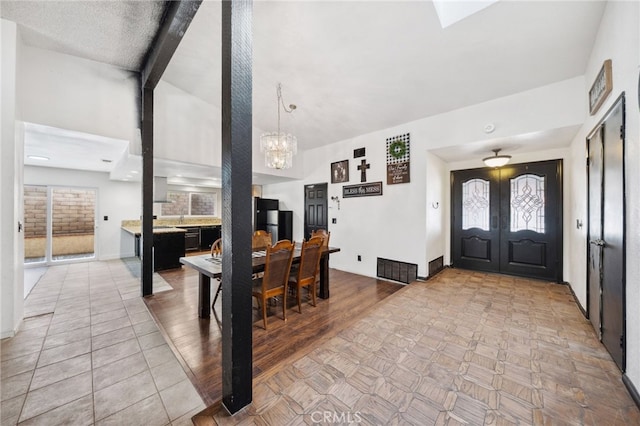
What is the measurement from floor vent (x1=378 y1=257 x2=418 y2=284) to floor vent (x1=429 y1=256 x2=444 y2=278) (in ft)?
1.18

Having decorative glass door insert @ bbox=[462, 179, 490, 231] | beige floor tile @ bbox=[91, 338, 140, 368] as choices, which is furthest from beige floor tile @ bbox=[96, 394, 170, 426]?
decorative glass door insert @ bbox=[462, 179, 490, 231]

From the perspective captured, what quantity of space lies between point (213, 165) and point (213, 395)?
3.72 m

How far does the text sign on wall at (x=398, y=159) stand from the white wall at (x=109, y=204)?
579 cm

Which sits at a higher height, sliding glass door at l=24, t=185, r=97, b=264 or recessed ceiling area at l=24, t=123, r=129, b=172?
recessed ceiling area at l=24, t=123, r=129, b=172

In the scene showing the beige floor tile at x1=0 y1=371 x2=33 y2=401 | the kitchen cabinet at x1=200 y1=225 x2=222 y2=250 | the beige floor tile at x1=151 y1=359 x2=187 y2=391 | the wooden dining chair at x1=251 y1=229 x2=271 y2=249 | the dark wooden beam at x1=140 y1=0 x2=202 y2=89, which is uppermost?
the dark wooden beam at x1=140 y1=0 x2=202 y2=89

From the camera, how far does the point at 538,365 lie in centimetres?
183

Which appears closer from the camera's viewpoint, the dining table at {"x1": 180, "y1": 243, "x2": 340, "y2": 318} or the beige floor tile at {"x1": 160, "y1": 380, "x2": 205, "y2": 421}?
the beige floor tile at {"x1": 160, "y1": 380, "x2": 205, "y2": 421}

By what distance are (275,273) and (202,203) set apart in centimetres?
665

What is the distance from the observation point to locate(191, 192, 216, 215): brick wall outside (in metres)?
7.95

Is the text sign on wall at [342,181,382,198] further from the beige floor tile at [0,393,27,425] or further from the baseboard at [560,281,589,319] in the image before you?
the beige floor tile at [0,393,27,425]

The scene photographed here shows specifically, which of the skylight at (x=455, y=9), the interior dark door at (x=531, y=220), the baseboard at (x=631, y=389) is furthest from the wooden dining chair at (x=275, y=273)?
the interior dark door at (x=531, y=220)

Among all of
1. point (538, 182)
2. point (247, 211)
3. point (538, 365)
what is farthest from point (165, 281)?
point (538, 182)

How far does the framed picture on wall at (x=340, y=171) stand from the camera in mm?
5086

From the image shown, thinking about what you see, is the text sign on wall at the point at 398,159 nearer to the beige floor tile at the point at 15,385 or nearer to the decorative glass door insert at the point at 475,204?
the decorative glass door insert at the point at 475,204
